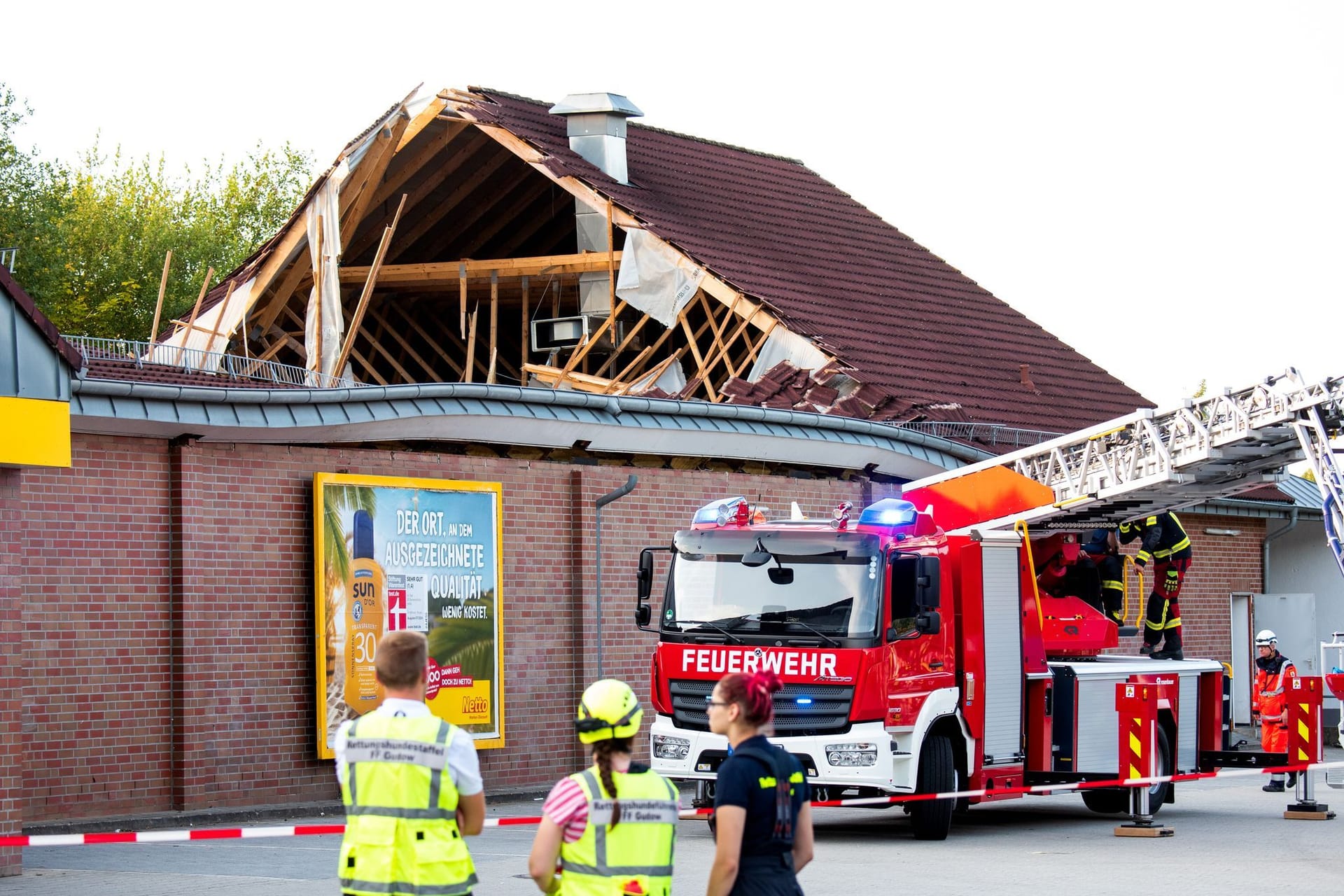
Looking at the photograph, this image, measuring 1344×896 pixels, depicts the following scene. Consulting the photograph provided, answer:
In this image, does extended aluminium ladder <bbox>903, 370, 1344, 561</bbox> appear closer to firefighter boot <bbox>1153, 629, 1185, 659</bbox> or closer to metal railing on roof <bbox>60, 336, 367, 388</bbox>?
firefighter boot <bbox>1153, 629, 1185, 659</bbox>

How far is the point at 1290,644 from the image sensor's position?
2883 centimetres

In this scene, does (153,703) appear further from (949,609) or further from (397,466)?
(949,609)

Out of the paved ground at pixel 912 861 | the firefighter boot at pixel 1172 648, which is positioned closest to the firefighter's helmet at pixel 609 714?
the paved ground at pixel 912 861

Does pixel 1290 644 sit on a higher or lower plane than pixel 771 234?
lower

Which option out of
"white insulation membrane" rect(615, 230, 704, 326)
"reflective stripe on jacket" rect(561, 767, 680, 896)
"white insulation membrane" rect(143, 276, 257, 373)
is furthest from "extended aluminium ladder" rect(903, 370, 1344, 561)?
"white insulation membrane" rect(143, 276, 257, 373)

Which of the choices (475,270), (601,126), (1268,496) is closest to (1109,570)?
(1268,496)

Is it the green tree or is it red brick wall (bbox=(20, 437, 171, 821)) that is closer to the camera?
red brick wall (bbox=(20, 437, 171, 821))

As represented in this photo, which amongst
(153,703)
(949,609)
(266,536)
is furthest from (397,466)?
(949,609)

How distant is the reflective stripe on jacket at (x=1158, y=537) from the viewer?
1770 cm

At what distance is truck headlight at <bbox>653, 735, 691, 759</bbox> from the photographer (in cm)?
1397

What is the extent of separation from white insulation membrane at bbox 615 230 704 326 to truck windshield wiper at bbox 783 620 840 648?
472 inches

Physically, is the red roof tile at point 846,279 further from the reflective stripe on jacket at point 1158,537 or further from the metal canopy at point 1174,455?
the metal canopy at point 1174,455

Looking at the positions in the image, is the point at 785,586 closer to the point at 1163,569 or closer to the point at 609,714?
the point at 1163,569

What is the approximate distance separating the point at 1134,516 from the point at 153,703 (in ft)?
28.7
